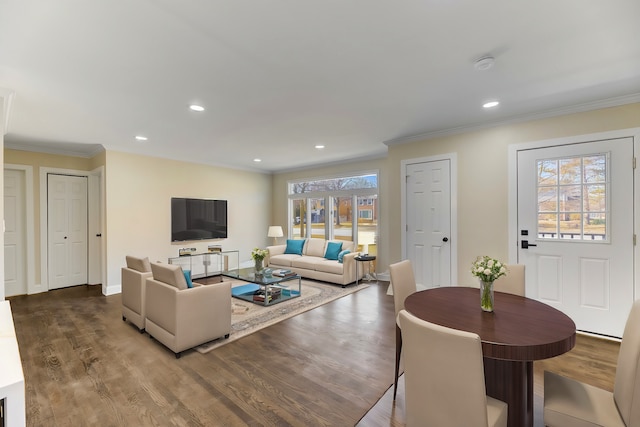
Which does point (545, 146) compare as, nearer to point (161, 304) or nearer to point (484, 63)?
point (484, 63)

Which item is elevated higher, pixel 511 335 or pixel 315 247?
pixel 511 335

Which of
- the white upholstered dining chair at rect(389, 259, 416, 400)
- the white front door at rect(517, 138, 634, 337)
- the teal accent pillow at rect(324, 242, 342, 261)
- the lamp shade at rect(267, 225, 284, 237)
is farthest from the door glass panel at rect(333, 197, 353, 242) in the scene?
the white upholstered dining chair at rect(389, 259, 416, 400)

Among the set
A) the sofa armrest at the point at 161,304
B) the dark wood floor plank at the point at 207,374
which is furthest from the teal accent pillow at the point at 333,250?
the sofa armrest at the point at 161,304

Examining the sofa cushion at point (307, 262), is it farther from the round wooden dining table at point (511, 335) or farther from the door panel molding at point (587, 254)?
the round wooden dining table at point (511, 335)

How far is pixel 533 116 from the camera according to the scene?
336 centimetres

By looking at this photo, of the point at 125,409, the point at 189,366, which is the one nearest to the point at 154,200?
the point at 189,366

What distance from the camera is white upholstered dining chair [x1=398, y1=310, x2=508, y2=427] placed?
113 centimetres

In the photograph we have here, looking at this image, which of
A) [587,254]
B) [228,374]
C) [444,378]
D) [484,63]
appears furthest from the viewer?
[587,254]

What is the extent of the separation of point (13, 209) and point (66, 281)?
144 centimetres

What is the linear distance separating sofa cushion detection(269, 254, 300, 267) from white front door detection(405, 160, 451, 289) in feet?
8.64

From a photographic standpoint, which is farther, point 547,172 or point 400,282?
point 547,172

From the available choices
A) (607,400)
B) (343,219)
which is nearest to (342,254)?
(343,219)

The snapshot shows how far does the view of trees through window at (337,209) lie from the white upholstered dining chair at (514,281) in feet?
11.3

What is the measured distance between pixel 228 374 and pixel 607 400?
2409 millimetres
